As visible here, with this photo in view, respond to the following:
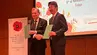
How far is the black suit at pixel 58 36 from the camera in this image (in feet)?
9.37

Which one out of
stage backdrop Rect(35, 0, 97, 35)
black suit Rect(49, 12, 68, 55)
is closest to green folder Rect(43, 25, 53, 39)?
black suit Rect(49, 12, 68, 55)

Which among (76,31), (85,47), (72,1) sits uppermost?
(72,1)

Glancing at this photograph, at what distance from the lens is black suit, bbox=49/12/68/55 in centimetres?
286

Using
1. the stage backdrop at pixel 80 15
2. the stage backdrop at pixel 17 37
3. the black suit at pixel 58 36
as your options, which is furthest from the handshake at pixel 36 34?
the stage backdrop at pixel 17 37

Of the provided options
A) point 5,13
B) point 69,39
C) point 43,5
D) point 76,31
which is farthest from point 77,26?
point 5,13

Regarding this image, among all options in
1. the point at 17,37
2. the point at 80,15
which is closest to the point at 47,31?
the point at 80,15

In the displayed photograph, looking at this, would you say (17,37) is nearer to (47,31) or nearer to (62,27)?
(47,31)

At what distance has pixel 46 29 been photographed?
9.75ft

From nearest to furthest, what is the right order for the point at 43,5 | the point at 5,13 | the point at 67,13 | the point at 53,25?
the point at 53,25
the point at 67,13
the point at 43,5
the point at 5,13

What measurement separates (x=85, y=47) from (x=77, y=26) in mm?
402

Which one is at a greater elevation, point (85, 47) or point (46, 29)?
point (46, 29)

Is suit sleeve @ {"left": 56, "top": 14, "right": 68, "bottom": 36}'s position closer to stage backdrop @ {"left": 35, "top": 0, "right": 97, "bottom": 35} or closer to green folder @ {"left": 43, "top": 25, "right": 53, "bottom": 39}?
green folder @ {"left": 43, "top": 25, "right": 53, "bottom": 39}

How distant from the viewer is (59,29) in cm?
293

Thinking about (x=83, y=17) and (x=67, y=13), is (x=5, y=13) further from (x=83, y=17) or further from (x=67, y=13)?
(x=83, y=17)
